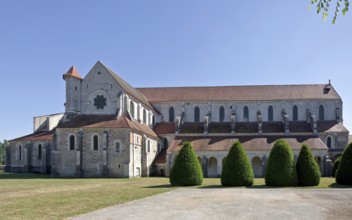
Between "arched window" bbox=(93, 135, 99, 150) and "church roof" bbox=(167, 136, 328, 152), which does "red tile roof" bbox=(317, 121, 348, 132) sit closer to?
"church roof" bbox=(167, 136, 328, 152)

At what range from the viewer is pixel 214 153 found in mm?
49906

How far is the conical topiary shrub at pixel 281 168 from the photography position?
28.5m

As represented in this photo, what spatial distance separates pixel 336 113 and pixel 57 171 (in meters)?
41.7

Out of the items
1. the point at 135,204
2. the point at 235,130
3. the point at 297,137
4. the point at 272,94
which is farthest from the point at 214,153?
the point at 135,204

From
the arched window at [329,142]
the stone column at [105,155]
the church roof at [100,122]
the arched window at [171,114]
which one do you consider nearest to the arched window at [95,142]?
the stone column at [105,155]

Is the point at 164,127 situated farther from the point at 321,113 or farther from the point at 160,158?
the point at 321,113

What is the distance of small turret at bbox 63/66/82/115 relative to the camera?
4944 centimetres

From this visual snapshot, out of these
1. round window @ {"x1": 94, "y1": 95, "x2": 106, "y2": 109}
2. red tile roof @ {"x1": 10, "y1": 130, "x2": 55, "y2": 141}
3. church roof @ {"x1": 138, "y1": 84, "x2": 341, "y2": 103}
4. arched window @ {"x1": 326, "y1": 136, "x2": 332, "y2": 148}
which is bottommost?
arched window @ {"x1": 326, "y1": 136, "x2": 332, "y2": 148}

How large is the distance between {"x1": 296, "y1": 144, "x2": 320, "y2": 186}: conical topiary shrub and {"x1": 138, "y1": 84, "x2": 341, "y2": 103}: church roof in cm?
3142

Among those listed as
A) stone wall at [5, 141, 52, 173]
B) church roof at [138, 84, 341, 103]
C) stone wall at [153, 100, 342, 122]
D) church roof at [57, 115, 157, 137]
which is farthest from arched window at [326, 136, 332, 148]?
stone wall at [5, 141, 52, 173]

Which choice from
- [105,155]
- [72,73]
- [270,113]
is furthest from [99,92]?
[270,113]

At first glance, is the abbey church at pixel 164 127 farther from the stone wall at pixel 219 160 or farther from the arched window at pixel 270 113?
the stone wall at pixel 219 160

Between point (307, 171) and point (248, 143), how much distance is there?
22.3m

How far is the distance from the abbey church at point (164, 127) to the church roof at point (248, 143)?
0.13m
